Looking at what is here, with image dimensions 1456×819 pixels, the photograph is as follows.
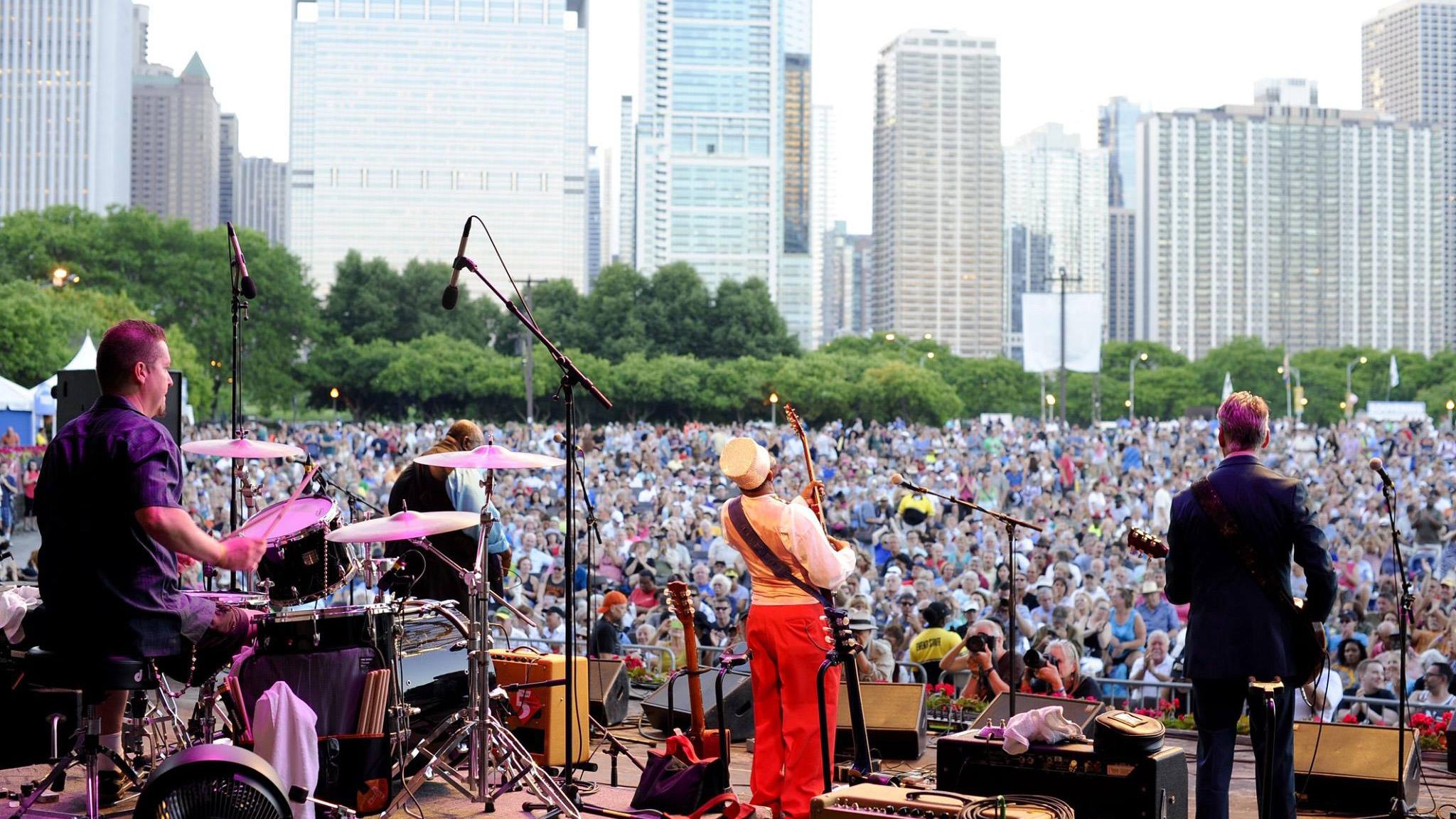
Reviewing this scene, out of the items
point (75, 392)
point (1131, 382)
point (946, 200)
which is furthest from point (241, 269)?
point (946, 200)

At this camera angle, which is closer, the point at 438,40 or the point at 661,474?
the point at 661,474

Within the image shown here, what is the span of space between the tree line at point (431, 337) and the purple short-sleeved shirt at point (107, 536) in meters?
39.6

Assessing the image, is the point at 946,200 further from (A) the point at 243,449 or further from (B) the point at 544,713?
(A) the point at 243,449

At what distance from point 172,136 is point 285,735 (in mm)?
203476

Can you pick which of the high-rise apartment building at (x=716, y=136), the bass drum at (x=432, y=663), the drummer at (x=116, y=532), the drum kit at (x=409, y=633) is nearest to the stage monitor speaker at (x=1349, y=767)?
the drum kit at (x=409, y=633)

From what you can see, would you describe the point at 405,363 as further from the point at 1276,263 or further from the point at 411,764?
the point at 1276,263

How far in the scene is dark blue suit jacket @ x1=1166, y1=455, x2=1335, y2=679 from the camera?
4285 millimetres

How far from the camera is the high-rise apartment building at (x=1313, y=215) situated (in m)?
128

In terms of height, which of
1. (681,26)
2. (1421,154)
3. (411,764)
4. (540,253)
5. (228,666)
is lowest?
(411,764)

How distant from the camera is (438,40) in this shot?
114 m

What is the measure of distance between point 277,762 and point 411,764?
45.0 inches

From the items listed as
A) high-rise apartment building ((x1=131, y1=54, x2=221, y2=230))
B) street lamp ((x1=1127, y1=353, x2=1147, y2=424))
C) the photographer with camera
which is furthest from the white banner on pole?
high-rise apartment building ((x1=131, y1=54, x2=221, y2=230))

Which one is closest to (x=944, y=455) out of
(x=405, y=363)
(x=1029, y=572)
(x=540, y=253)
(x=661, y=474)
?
(x=661, y=474)

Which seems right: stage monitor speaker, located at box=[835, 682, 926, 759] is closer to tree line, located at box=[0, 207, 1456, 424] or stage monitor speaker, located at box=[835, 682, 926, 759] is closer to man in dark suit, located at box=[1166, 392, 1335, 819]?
man in dark suit, located at box=[1166, 392, 1335, 819]
